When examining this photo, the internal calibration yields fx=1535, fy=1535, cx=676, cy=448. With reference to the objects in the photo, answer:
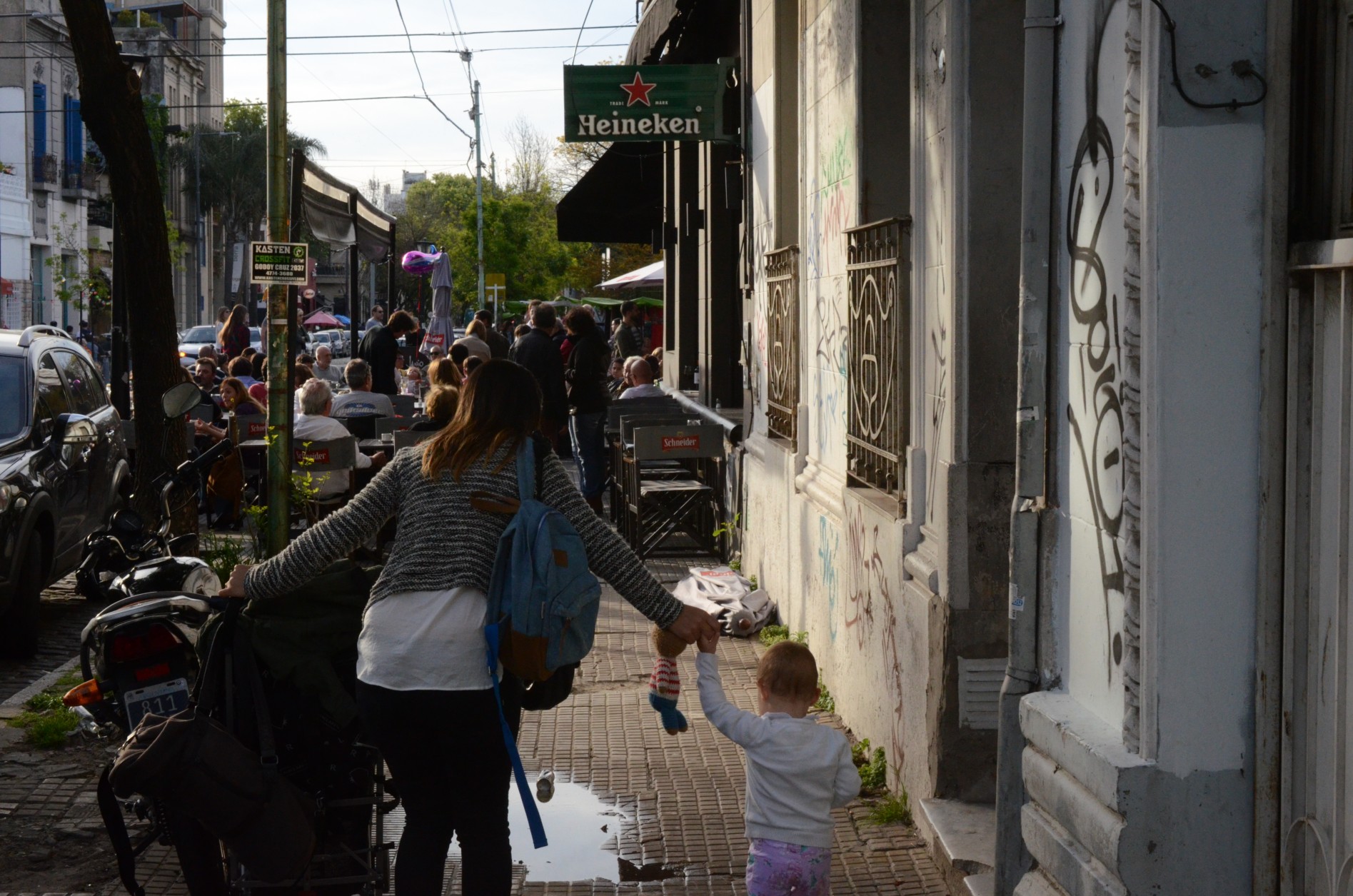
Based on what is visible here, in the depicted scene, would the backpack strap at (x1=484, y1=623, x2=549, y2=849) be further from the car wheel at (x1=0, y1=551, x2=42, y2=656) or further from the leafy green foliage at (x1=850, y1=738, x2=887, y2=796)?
the car wheel at (x1=0, y1=551, x2=42, y2=656)

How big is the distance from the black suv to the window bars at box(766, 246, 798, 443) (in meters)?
4.34

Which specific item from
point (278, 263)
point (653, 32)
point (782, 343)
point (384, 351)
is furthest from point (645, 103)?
point (384, 351)

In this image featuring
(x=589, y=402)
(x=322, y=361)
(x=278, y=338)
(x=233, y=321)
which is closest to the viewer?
(x=278, y=338)

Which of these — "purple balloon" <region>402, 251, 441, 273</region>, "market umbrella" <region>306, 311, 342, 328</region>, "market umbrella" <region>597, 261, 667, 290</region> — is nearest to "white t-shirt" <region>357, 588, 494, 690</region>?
"market umbrella" <region>597, 261, 667, 290</region>

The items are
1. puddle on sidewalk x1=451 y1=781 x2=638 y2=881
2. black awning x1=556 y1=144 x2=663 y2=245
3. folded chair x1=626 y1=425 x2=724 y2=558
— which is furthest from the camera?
black awning x1=556 y1=144 x2=663 y2=245

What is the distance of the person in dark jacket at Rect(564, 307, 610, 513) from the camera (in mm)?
14328

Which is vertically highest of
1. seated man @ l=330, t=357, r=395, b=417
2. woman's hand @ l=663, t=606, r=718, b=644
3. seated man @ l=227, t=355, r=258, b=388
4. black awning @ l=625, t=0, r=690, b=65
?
black awning @ l=625, t=0, r=690, b=65

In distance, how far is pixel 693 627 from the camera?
13.3ft

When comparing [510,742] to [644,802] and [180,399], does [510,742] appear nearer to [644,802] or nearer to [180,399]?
[644,802]

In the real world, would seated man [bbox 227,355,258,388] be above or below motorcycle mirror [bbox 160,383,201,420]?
above

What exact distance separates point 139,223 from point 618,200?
33.4 feet

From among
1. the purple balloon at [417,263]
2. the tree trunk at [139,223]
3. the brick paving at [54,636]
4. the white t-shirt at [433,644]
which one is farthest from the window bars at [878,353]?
the purple balloon at [417,263]

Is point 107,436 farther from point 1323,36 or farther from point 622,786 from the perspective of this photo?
point 1323,36

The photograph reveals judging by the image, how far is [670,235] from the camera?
678 inches
